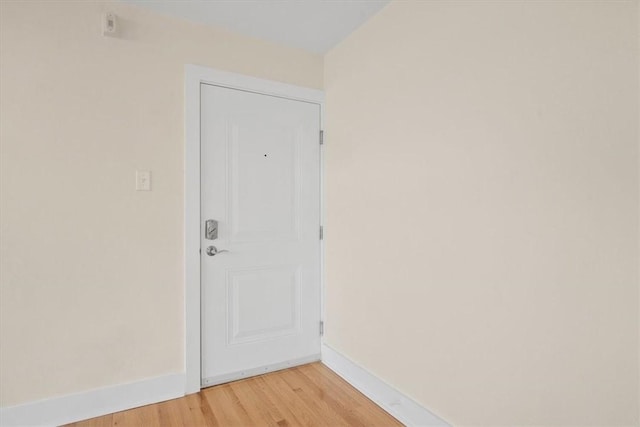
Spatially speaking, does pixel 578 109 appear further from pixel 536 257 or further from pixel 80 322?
pixel 80 322

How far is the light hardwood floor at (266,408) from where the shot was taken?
6.21 feet

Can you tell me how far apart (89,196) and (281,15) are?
5.16 feet

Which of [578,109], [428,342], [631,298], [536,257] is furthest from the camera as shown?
[428,342]

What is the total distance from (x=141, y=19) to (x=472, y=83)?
1937mm

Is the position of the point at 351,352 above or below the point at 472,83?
below

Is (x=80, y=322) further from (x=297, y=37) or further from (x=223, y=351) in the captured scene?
(x=297, y=37)

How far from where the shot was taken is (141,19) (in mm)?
2072

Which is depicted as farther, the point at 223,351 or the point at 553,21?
the point at 223,351

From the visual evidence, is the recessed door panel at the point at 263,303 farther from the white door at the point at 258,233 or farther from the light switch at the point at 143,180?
the light switch at the point at 143,180

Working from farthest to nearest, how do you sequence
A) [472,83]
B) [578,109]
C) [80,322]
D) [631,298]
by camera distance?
[80,322]
[472,83]
[578,109]
[631,298]

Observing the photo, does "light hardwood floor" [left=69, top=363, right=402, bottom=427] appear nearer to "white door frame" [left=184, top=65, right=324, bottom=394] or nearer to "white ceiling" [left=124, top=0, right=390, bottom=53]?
"white door frame" [left=184, top=65, right=324, bottom=394]

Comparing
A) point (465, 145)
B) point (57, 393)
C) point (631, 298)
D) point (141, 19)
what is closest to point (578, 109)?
point (465, 145)

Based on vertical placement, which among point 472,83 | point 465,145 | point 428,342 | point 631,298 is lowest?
point 428,342

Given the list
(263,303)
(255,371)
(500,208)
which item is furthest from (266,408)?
(500,208)
